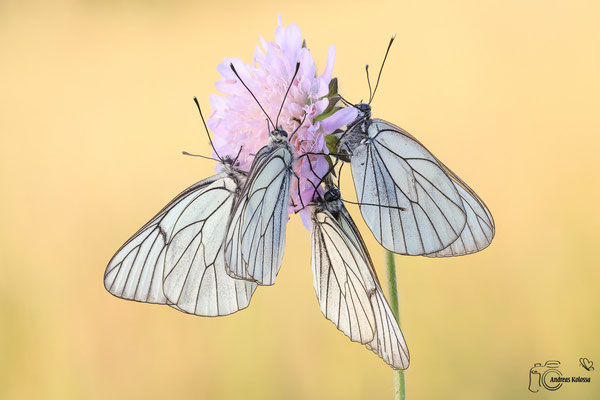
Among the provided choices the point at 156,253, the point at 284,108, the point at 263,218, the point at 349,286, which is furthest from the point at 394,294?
the point at 156,253

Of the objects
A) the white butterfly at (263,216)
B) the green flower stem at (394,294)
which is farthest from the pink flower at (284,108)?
the green flower stem at (394,294)

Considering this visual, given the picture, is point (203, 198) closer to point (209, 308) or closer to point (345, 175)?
point (209, 308)

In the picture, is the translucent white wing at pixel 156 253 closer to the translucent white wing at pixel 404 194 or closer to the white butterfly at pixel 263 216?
the white butterfly at pixel 263 216

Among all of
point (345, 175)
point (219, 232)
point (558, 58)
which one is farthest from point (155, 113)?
point (219, 232)

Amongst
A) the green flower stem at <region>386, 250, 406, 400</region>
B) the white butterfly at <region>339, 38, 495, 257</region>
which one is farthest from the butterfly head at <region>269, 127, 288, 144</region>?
the green flower stem at <region>386, 250, 406, 400</region>

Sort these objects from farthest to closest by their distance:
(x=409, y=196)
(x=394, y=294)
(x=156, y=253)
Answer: (x=156, y=253) → (x=409, y=196) → (x=394, y=294)

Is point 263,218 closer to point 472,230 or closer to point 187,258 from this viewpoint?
point 187,258
